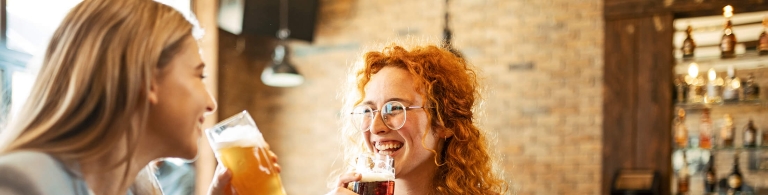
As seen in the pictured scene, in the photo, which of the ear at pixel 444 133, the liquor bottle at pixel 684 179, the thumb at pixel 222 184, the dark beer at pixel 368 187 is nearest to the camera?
the thumb at pixel 222 184

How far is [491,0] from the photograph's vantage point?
5.95 meters

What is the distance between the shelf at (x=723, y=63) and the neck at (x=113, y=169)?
Answer: 14.1 ft

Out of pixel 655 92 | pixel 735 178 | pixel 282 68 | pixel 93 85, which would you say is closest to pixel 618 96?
pixel 655 92

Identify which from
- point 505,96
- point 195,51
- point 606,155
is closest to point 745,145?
point 606,155

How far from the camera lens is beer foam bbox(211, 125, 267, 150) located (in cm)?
140

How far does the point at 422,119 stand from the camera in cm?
204

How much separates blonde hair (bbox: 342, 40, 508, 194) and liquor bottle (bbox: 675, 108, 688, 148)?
117 inches

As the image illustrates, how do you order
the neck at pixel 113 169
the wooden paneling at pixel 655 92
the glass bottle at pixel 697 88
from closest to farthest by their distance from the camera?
the neck at pixel 113 169, the wooden paneling at pixel 655 92, the glass bottle at pixel 697 88

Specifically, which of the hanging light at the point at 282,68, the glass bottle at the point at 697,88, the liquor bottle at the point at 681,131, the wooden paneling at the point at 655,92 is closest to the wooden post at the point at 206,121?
the hanging light at the point at 282,68

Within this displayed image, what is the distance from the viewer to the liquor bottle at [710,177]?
15.5 ft

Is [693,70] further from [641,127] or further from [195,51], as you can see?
[195,51]

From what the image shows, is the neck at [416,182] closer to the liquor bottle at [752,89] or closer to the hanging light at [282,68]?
the liquor bottle at [752,89]

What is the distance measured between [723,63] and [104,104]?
4525mm

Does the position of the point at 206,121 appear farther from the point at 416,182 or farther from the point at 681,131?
the point at 416,182
